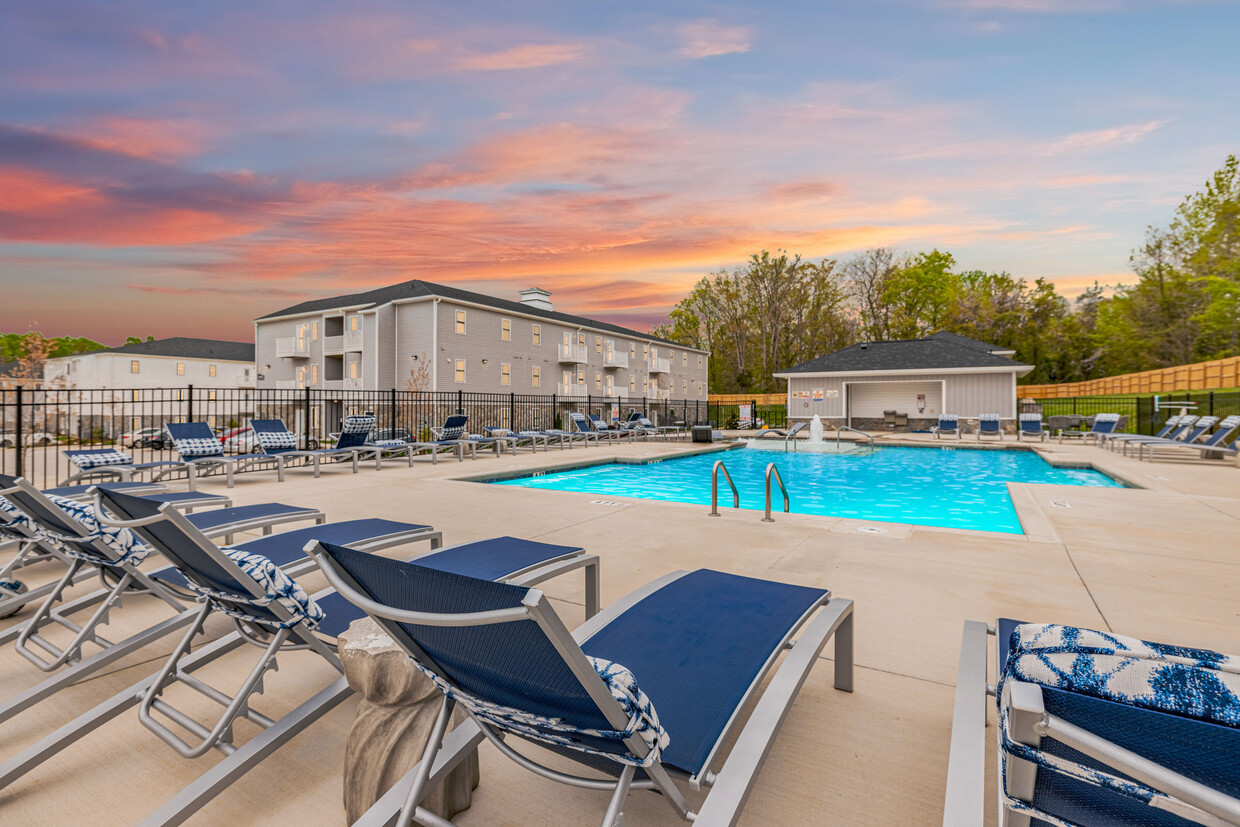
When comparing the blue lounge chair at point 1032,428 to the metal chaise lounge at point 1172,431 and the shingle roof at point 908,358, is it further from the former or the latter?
the shingle roof at point 908,358

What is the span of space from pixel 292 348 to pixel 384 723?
3543 cm

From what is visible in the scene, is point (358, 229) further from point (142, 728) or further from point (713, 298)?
point (713, 298)

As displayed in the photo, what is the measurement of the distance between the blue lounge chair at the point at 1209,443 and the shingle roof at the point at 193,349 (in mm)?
48211

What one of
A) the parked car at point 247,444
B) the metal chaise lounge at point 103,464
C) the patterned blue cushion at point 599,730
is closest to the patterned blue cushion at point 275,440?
the parked car at point 247,444

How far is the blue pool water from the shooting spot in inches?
379

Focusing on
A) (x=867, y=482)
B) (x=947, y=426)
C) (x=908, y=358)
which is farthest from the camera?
(x=908, y=358)

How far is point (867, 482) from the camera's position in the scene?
12742mm

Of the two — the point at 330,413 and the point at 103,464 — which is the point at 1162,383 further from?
the point at 330,413

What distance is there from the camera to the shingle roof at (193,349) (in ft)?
121

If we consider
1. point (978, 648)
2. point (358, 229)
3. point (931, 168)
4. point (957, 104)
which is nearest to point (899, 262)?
point (931, 168)

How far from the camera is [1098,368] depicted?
4019 cm

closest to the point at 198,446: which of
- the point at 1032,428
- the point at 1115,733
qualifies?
the point at 1115,733

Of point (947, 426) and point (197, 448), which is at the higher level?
point (197, 448)

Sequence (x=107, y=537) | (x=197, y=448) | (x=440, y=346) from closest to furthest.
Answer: (x=107, y=537)
(x=197, y=448)
(x=440, y=346)
